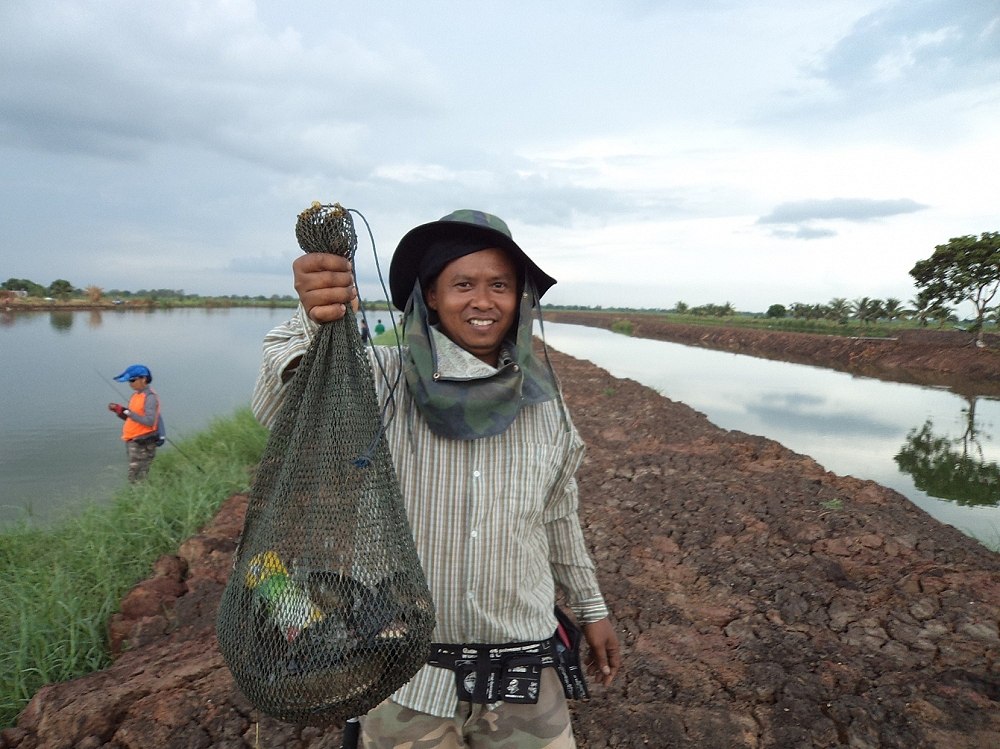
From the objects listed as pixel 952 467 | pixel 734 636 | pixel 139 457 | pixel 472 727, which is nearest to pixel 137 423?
pixel 139 457

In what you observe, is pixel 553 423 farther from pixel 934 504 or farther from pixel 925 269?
pixel 925 269

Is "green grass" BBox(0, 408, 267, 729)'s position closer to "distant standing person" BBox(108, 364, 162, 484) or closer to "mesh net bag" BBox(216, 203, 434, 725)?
"distant standing person" BBox(108, 364, 162, 484)

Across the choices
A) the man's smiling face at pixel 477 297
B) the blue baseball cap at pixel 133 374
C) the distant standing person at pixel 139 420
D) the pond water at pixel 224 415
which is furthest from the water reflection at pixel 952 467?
the blue baseball cap at pixel 133 374

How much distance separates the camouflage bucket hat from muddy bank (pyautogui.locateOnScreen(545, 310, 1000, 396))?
19280 millimetres

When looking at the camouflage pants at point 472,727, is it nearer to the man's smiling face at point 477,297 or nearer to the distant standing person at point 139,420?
the man's smiling face at point 477,297

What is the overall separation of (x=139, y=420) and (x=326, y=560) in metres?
5.38

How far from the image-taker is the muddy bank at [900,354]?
1914cm

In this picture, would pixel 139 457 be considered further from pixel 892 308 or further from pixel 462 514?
pixel 892 308

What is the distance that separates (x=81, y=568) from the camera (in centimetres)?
348

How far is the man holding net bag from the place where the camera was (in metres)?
1.23

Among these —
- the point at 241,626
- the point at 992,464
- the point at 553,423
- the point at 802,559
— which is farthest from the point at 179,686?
the point at 992,464

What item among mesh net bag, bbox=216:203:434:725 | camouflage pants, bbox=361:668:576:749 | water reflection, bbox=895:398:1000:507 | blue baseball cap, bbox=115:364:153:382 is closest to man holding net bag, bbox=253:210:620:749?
camouflage pants, bbox=361:668:576:749

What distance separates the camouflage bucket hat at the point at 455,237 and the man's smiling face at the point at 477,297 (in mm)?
31

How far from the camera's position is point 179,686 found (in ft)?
7.62
